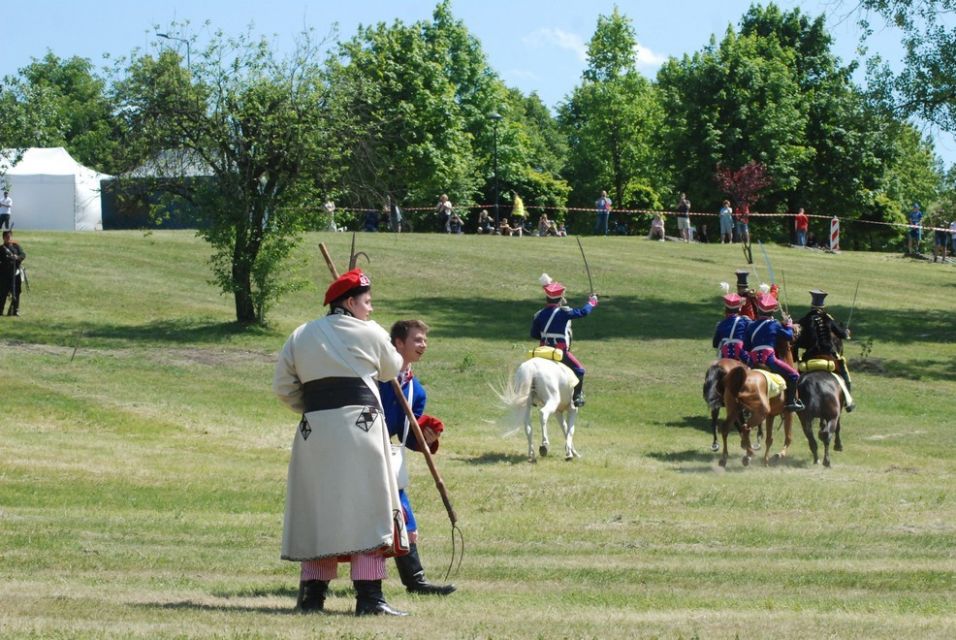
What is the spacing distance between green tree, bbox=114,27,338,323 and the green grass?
96.0 inches

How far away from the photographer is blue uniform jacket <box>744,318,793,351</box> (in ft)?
68.4

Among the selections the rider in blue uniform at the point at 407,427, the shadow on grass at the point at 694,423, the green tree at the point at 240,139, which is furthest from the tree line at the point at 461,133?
the rider in blue uniform at the point at 407,427

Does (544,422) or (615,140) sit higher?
(615,140)

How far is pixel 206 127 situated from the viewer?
31250 mm

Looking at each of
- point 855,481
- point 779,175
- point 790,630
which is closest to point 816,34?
point 779,175

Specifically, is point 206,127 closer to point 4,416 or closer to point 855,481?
point 4,416

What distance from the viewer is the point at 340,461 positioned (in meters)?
8.88

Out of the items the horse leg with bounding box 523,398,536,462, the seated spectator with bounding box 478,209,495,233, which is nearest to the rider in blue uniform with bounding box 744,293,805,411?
the horse leg with bounding box 523,398,536,462

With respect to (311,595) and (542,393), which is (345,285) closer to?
(311,595)

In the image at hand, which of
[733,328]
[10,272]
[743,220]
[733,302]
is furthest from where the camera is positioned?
[743,220]

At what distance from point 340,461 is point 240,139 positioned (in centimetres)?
2356

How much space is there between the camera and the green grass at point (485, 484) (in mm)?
A: 9250

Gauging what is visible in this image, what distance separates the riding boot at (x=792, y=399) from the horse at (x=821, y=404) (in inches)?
3.8

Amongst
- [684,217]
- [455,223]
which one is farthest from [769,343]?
[684,217]
